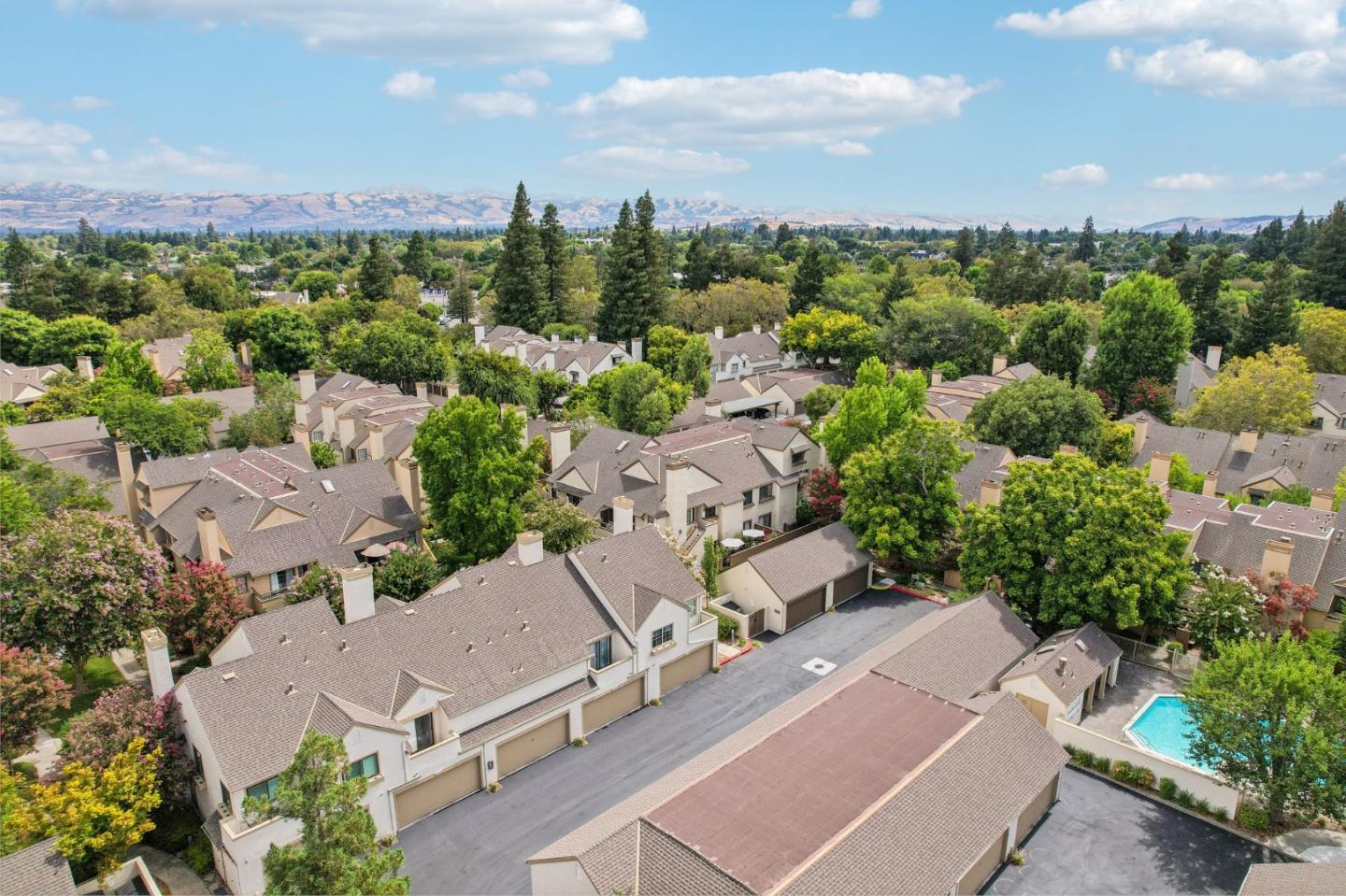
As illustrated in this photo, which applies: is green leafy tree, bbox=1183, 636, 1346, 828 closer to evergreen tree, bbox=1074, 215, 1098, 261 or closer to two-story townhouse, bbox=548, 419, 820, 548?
two-story townhouse, bbox=548, 419, 820, 548

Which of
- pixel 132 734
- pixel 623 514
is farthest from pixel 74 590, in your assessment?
pixel 623 514

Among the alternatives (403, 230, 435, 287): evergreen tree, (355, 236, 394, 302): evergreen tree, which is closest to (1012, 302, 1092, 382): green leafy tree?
(355, 236, 394, 302): evergreen tree

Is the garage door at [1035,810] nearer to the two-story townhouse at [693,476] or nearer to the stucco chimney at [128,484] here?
the two-story townhouse at [693,476]

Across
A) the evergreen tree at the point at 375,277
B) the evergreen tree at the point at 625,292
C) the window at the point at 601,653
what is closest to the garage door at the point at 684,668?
the window at the point at 601,653

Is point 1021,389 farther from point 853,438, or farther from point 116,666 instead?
point 116,666

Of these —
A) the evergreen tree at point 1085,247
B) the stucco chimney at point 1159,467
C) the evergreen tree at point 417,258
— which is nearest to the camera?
the stucco chimney at point 1159,467

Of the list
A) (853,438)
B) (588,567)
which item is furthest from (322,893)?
(853,438)
